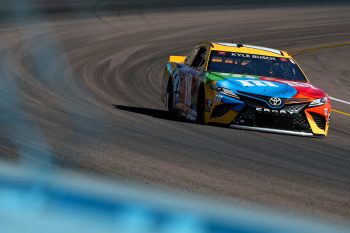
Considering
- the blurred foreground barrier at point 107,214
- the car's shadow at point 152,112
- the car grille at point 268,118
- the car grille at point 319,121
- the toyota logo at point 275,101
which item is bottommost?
the car's shadow at point 152,112

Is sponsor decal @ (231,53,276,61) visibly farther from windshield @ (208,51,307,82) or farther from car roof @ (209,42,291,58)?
car roof @ (209,42,291,58)

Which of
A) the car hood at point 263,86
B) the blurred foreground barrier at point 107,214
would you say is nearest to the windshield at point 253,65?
the car hood at point 263,86

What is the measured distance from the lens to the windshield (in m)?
12.4

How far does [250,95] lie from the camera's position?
37.0 ft

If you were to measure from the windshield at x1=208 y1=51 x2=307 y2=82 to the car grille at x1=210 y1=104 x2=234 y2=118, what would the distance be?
1037mm

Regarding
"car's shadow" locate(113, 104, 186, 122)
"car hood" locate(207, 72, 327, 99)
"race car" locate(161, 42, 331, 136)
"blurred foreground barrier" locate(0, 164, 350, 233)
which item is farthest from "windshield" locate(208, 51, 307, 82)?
"blurred foreground barrier" locate(0, 164, 350, 233)

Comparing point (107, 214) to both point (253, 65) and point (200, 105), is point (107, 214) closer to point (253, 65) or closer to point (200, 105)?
point (200, 105)

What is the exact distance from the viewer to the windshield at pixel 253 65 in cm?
1239

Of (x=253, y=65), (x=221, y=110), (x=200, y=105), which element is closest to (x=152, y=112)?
(x=200, y=105)

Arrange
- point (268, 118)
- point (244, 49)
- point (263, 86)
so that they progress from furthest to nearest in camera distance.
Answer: point (244, 49)
point (263, 86)
point (268, 118)

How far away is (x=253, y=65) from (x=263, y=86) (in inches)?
44.8

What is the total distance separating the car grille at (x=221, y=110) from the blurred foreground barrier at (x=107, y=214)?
7571 millimetres

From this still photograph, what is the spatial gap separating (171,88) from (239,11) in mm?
19146

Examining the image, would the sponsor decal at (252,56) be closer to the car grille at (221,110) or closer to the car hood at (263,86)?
the car hood at (263,86)
